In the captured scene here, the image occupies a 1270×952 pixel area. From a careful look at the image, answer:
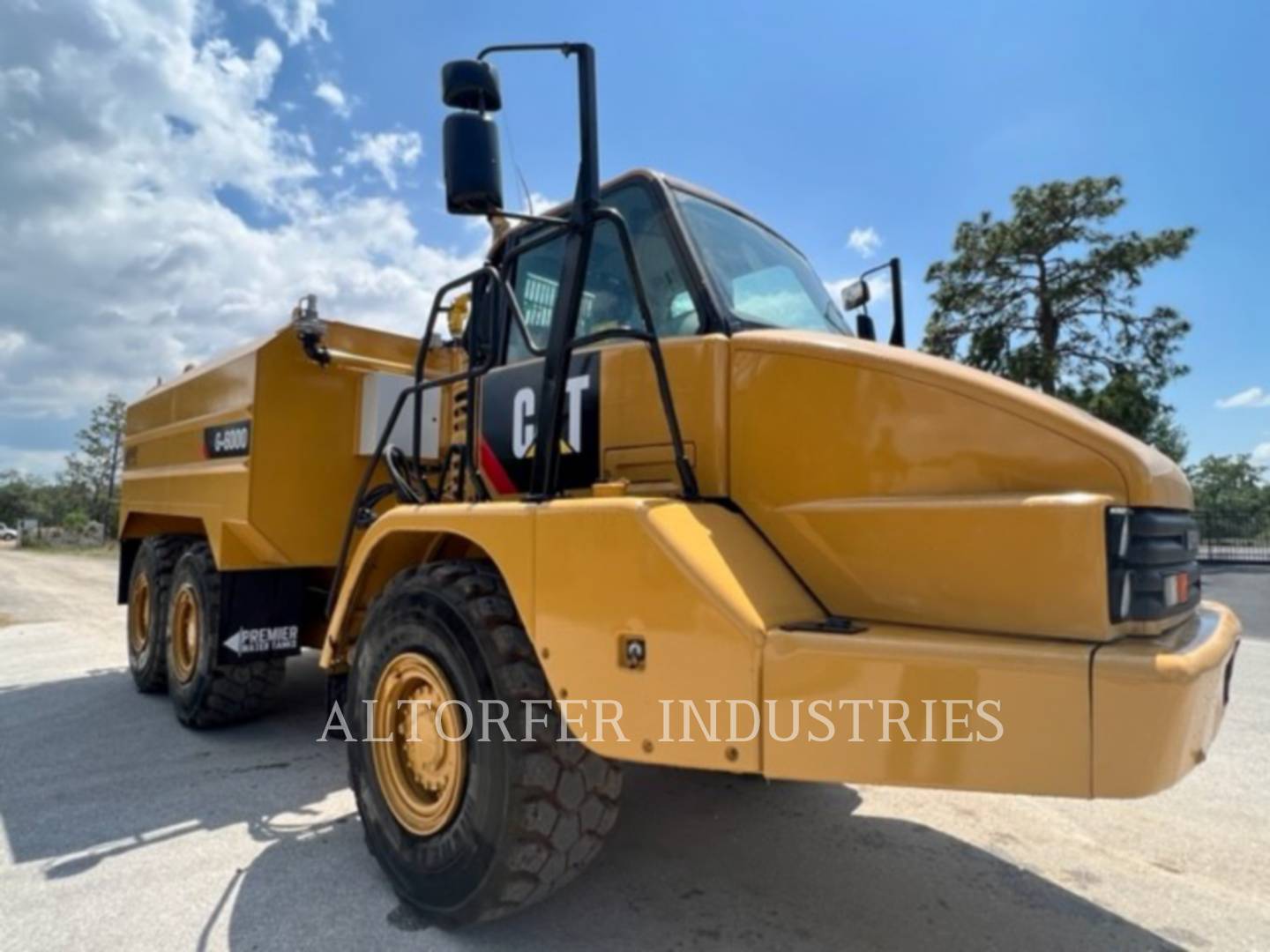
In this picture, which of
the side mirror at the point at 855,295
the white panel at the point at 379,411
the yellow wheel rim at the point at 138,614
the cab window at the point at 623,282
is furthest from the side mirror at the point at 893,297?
the yellow wheel rim at the point at 138,614

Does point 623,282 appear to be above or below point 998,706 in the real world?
above

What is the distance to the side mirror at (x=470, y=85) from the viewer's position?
94.5 inches

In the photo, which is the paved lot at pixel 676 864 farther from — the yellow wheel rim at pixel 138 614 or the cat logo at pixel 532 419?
the cat logo at pixel 532 419

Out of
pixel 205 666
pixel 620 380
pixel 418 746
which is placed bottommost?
pixel 205 666

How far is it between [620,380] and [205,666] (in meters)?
3.64

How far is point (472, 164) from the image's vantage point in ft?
7.80

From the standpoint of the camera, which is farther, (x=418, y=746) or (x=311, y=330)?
(x=311, y=330)

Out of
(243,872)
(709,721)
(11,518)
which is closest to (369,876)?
(243,872)

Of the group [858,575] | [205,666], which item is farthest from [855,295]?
[205,666]

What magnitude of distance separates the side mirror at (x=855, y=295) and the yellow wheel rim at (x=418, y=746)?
254cm

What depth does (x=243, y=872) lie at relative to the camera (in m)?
3.01

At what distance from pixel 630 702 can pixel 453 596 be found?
2.64 feet

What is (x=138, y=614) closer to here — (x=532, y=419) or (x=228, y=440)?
(x=228, y=440)

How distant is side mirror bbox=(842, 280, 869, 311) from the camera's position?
Answer: 377 cm
